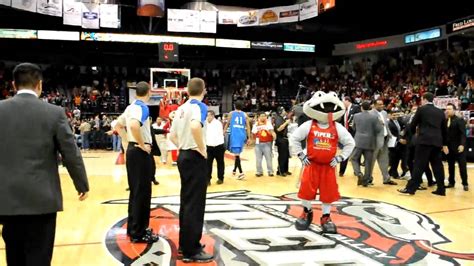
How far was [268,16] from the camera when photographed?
70.5ft

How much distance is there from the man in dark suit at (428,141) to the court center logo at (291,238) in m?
1.10

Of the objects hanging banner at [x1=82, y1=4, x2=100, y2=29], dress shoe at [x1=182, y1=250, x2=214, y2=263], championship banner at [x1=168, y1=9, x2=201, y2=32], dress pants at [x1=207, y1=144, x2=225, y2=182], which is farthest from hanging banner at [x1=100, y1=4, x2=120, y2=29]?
dress shoe at [x1=182, y1=250, x2=214, y2=263]

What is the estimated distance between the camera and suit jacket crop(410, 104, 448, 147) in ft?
25.0

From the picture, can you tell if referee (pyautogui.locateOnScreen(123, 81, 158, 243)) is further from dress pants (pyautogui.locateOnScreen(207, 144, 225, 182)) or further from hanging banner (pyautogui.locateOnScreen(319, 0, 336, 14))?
hanging banner (pyautogui.locateOnScreen(319, 0, 336, 14))

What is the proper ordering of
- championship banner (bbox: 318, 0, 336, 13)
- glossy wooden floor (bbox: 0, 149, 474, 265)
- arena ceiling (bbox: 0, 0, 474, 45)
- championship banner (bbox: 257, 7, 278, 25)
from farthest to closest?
championship banner (bbox: 257, 7, 278, 25), arena ceiling (bbox: 0, 0, 474, 45), championship banner (bbox: 318, 0, 336, 13), glossy wooden floor (bbox: 0, 149, 474, 265)

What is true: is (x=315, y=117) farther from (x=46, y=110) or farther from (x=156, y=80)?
(x=156, y=80)

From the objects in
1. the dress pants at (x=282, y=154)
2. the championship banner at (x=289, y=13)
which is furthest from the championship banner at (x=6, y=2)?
the championship banner at (x=289, y=13)

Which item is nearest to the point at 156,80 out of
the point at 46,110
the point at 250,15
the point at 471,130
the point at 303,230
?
the point at 250,15

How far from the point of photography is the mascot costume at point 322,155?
531 cm

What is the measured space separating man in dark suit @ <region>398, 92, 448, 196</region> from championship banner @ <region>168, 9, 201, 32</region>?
1387 cm

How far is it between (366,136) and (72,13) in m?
13.5

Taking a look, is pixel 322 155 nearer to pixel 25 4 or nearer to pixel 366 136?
pixel 366 136

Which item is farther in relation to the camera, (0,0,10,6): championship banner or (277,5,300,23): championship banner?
(277,5,300,23): championship banner

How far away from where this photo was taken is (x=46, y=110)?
9.02 feet
